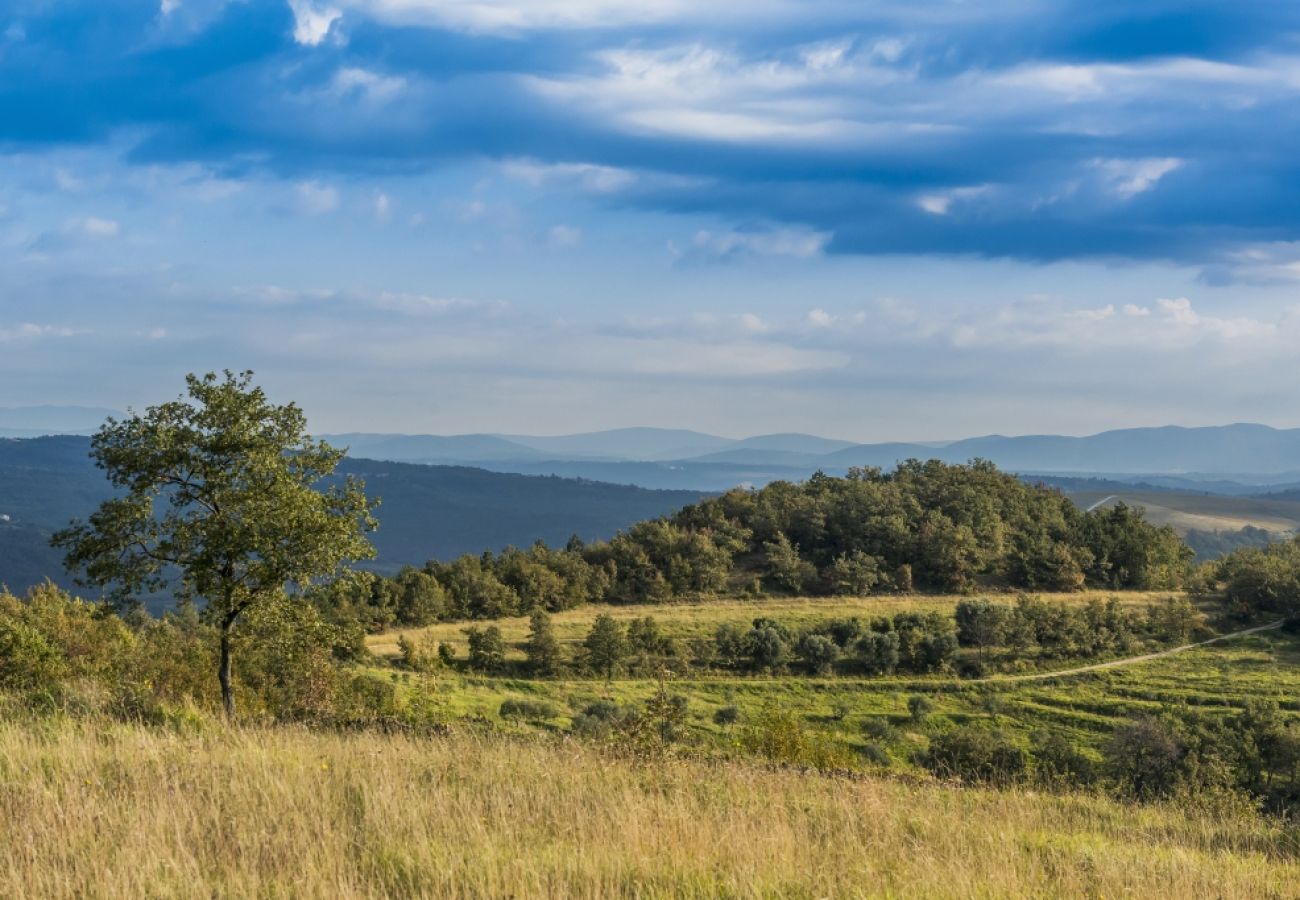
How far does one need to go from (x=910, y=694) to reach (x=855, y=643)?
26.7 feet

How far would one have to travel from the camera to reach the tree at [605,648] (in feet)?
178

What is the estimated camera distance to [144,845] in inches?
237

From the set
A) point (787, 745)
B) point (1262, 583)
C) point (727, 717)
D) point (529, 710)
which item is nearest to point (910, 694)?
point (727, 717)

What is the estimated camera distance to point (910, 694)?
52969mm

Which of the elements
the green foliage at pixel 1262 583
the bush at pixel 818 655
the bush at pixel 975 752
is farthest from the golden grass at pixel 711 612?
the bush at pixel 975 752

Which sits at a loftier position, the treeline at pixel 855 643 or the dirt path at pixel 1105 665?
the treeline at pixel 855 643

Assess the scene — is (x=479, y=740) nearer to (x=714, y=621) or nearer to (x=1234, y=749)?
(x=1234, y=749)

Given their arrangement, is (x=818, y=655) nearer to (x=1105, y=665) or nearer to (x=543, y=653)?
(x=543, y=653)

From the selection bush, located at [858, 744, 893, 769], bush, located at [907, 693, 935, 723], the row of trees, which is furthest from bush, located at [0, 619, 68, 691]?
bush, located at [907, 693, 935, 723]

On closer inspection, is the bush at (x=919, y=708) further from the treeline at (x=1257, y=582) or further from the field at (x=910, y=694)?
the treeline at (x=1257, y=582)

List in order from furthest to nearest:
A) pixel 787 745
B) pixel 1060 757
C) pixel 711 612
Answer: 1. pixel 711 612
2. pixel 1060 757
3. pixel 787 745

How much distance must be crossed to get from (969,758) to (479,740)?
32.5 metres

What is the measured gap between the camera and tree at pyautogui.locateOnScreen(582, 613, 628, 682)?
5434 cm

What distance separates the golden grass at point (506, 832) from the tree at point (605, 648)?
148 ft
